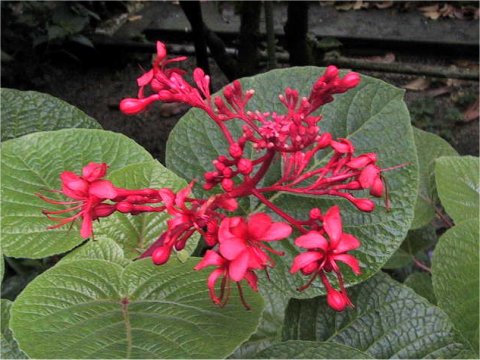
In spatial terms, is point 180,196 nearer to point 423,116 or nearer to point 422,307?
point 422,307

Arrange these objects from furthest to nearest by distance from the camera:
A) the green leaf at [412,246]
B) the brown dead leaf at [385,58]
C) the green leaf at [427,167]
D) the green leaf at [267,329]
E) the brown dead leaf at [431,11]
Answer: the brown dead leaf at [431,11], the brown dead leaf at [385,58], the green leaf at [412,246], the green leaf at [427,167], the green leaf at [267,329]

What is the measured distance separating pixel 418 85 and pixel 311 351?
2112 millimetres

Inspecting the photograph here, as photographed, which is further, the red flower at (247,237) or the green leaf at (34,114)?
the green leaf at (34,114)

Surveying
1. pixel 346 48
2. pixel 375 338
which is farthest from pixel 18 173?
pixel 346 48

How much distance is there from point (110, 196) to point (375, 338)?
0.36m

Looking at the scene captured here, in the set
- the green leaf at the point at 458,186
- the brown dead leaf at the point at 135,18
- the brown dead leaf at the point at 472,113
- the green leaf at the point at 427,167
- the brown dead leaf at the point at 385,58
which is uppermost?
the green leaf at the point at 458,186

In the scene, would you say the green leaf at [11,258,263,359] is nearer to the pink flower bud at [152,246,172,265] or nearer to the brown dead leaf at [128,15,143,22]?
the pink flower bud at [152,246,172,265]

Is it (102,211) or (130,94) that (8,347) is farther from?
(130,94)

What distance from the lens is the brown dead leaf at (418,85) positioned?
2605 millimetres

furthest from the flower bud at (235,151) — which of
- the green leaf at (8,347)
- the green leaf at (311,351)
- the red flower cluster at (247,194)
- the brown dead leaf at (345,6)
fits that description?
the brown dead leaf at (345,6)

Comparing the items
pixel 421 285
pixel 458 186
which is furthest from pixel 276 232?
pixel 421 285

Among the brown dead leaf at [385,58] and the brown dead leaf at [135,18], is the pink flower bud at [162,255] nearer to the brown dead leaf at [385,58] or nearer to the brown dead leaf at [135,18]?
the brown dead leaf at [385,58]

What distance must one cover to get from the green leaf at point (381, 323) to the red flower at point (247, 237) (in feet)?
0.91

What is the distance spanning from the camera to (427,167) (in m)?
1.12
